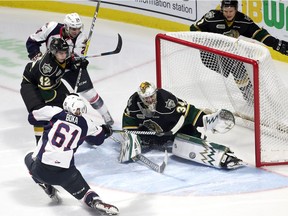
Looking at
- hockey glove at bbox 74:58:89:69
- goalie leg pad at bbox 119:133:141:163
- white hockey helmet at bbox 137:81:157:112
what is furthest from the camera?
hockey glove at bbox 74:58:89:69

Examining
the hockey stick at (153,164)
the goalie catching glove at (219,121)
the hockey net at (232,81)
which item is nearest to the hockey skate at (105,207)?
the hockey stick at (153,164)

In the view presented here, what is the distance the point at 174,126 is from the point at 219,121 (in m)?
0.28

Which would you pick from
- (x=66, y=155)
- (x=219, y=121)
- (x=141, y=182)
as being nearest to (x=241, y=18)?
(x=219, y=121)

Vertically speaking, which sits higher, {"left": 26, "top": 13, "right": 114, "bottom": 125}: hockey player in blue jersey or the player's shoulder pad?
the player's shoulder pad

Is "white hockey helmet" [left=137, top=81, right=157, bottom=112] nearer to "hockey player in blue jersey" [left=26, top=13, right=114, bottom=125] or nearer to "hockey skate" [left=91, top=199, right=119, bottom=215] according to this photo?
"hockey player in blue jersey" [left=26, top=13, right=114, bottom=125]

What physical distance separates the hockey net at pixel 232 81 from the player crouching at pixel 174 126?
20 centimetres

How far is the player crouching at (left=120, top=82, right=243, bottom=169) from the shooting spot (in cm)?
510

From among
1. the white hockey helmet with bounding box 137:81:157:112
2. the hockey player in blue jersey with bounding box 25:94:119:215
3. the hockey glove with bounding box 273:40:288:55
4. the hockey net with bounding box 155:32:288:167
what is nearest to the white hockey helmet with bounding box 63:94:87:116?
the hockey player in blue jersey with bounding box 25:94:119:215

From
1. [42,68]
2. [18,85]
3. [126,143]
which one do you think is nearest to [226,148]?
[126,143]

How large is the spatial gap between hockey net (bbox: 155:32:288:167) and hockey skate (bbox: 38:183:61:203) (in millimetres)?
1156

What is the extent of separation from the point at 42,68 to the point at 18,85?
151cm

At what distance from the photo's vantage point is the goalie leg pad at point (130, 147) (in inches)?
205

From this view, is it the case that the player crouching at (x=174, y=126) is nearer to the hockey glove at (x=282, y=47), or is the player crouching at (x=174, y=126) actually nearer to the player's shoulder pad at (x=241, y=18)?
the hockey glove at (x=282, y=47)

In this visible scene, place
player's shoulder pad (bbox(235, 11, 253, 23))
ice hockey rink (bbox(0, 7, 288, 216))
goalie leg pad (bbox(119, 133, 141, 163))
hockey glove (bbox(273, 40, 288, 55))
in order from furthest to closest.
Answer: player's shoulder pad (bbox(235, 11, 253, 23))
hockey glove (bbox(273, 40, 288, 55))
goalie leg pad (bbox(119, 133, 141, 163))
ice hockey rink (bbox(0, 7, 288, 216))
